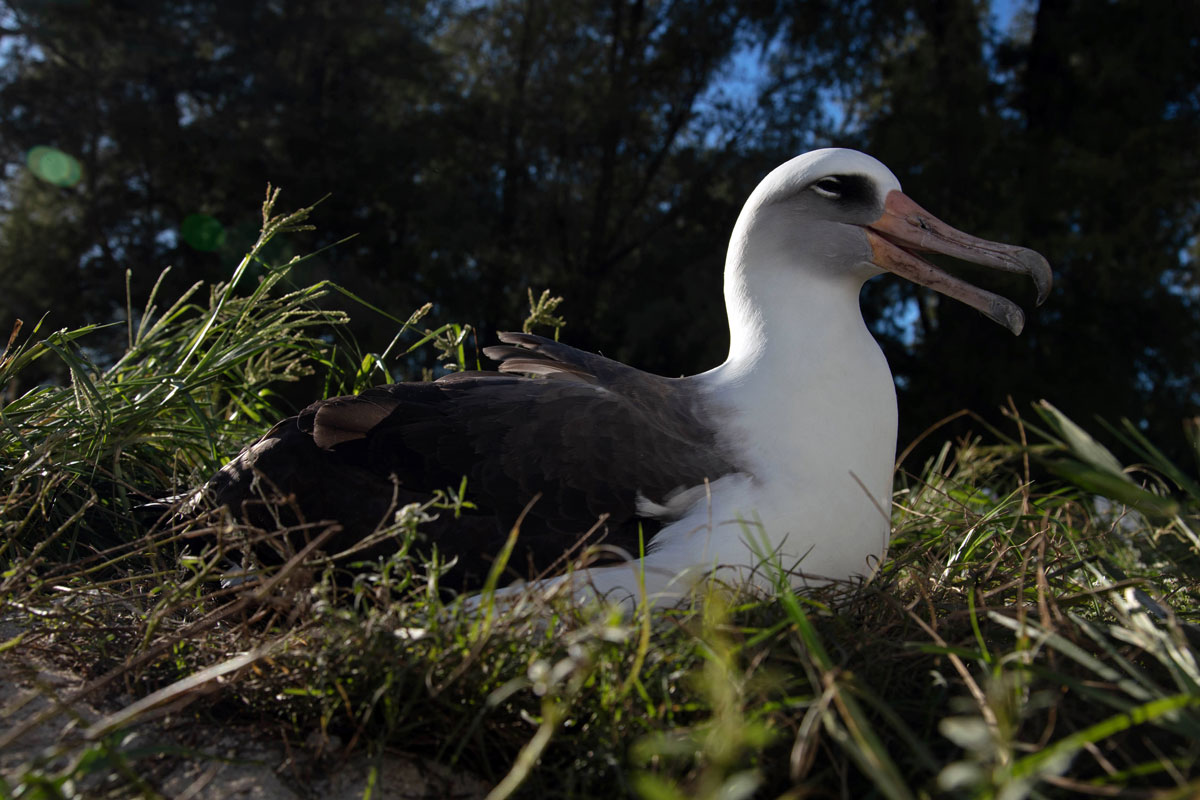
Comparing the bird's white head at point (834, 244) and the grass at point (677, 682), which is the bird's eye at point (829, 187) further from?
the grass at point (677, 682)

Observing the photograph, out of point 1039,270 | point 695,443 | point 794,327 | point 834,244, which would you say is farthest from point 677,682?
point 1039,270

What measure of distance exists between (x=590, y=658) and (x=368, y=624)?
0.43 meters

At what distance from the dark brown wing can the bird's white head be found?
37 centimetres

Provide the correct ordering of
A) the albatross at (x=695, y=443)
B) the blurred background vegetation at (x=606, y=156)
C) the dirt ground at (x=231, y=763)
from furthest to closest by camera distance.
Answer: the blurred background vegetation at (x=606, y=156) → the albatross at (x=695, y=443) → the dirt ground at (x=231, y=763)

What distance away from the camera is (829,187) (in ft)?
9.02

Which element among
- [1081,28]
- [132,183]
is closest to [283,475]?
[1081,28]

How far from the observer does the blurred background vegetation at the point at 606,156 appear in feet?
41.7

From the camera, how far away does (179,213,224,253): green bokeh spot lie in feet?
45.6

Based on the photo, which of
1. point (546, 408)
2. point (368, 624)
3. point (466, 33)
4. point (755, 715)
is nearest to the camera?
point (755, 715)

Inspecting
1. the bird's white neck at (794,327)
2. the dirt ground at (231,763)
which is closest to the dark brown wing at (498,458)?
the bird's white neck at (794,327)

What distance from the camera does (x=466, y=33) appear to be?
16969 millimetres

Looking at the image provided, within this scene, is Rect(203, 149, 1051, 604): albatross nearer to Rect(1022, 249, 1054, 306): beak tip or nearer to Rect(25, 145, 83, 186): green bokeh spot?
Rect(1022, 249, 1054, 306): beak tip

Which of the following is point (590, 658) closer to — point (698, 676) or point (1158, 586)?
point (698, 676)

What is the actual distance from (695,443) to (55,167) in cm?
1580
